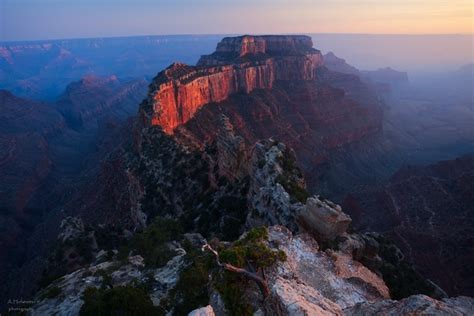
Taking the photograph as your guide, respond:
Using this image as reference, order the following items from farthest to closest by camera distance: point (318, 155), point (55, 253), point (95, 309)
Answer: point (318, 155)
point (55, 253)
point (95, 309)

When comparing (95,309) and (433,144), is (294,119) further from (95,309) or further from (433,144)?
(95,309)

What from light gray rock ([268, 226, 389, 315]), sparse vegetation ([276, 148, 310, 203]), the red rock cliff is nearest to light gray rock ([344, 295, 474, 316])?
light gray rock ([268, 226, 389, 315])

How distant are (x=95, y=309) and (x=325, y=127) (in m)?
99.8

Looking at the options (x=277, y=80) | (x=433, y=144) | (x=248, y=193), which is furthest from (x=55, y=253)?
(x=433, y=144)

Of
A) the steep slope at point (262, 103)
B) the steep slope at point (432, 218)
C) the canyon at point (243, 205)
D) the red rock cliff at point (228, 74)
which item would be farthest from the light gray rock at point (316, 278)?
the steep slope at point (262, 103)

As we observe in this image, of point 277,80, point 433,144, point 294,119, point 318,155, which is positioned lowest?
point 433,144

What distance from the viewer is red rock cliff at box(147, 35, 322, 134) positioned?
65.1 meters

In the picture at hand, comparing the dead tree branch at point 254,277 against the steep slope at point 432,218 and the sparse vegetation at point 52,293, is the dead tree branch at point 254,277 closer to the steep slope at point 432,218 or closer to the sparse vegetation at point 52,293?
the sparse vegetation at point 52,293

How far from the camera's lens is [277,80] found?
11950 cm

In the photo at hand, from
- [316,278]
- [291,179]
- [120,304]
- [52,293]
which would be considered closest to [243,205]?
[291,179]

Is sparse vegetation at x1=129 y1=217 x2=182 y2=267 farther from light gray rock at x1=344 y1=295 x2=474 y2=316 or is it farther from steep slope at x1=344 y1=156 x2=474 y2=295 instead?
steep slope at x1=344 y1=156 x2=474 y2=295

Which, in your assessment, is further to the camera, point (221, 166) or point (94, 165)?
point (94, 165)

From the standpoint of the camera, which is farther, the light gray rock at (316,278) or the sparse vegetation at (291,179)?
the sparse vegetation at (291,179)

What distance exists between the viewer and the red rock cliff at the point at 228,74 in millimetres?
65125
